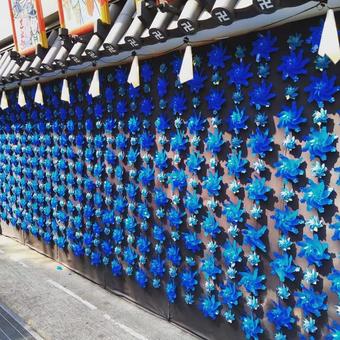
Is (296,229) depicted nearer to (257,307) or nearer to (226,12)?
(257,307)

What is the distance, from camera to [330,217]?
4141 mm

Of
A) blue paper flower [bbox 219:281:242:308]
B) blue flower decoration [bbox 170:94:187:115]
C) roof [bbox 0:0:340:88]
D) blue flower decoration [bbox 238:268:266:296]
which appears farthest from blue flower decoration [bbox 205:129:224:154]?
blue paper flower [bbox 219:281:242:308]

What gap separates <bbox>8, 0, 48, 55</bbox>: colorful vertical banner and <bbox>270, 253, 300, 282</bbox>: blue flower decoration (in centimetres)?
556

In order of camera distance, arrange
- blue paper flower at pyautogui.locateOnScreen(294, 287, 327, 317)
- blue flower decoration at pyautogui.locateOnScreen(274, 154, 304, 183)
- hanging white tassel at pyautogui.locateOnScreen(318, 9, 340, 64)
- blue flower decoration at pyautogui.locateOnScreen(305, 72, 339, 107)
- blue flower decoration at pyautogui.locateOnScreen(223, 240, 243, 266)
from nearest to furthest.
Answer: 1. hanging white tassel at pyautogui.locateOnScreen(318, 9, 340, 64)
2. blue flower decoration at pyautogui.locateOnScreen(305, 72, 339, 107)
3. blue paper flower at pyautogui.locateOnScreen(294, 287, 327, 317)
4. blue flower decoration at pyautogui.locateOnScreen(274, 154, 304, 183)
5. blue flower decoration at pyautogui.locateOnScreen(223, 240, 243, 266)

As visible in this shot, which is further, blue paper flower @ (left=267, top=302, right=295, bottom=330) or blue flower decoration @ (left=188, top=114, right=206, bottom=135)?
blue flower decoration @ (left=188, top=114, right=206, bottom=135)

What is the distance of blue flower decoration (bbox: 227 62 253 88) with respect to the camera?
473 centimetres

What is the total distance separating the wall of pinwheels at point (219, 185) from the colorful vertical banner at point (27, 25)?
955mm

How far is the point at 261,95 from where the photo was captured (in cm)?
457

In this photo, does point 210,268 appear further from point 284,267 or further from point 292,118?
point 292,118

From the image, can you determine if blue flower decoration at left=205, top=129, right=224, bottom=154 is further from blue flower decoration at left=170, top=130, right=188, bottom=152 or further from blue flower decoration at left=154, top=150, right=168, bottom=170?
blue flower decoration at left=154, top=150, right=168, bottom=170

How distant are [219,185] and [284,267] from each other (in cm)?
126

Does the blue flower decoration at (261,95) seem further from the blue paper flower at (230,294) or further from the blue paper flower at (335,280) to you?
the blue paper flower at (230,294)

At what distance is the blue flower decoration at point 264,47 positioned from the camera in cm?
444

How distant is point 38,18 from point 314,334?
6.55 m
